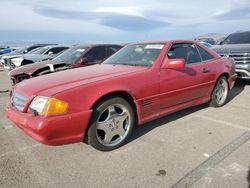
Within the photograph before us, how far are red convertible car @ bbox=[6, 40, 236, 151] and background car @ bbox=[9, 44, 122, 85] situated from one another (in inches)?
104

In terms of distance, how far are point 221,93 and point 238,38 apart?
176 inches

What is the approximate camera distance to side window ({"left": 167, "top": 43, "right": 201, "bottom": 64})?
4.32 metres

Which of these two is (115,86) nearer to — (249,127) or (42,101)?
(42,101)

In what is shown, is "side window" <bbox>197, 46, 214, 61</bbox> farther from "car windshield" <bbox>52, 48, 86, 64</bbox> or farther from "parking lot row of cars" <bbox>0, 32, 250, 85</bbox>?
"car windshield" <bbox>52, 48, 86, 64</bbox>

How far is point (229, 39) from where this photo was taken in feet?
30.1

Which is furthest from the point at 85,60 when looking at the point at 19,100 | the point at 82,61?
the point at 19,100

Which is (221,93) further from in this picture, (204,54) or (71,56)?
(71,56)

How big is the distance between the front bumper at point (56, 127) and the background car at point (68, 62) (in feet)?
12.4

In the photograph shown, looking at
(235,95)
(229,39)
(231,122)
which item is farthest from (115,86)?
(229,39)

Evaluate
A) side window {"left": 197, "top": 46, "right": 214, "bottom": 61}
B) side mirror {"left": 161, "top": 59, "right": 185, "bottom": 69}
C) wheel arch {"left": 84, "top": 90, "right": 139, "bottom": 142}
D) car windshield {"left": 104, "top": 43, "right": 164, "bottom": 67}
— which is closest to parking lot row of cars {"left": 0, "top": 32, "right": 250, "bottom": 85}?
side window {"left": 197, "top": 46, "right": 214, "bottom": 61}

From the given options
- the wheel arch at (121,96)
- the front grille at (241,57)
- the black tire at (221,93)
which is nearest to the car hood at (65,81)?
the wheel arch at (121,96)

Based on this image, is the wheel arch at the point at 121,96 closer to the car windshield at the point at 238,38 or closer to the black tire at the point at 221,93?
the black tire at the point at 221,93

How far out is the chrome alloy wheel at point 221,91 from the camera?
5.19 meters

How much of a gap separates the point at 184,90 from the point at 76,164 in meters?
2.20
